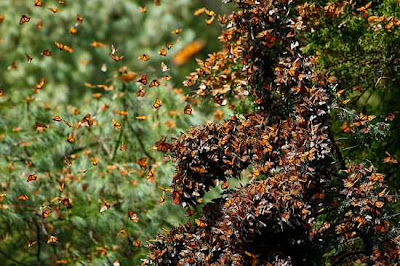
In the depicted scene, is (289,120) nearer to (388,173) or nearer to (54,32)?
(388,173)

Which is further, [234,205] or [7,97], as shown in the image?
[7,97]

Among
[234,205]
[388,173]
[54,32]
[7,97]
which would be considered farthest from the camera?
[54,32]

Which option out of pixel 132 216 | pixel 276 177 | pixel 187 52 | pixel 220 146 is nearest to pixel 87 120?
pixel 132 216

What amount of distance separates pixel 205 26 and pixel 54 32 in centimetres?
161

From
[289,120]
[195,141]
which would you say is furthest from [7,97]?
[289,120]

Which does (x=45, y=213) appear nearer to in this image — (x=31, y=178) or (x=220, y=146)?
(x=31, y=178)

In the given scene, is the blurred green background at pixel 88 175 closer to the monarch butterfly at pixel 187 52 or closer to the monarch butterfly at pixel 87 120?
the monarch butterfly at pixel 87 120

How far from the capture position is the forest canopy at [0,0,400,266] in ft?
11.3

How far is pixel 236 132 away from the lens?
150 inches

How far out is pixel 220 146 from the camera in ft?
12.3

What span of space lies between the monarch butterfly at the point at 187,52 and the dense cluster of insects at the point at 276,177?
10.5ft

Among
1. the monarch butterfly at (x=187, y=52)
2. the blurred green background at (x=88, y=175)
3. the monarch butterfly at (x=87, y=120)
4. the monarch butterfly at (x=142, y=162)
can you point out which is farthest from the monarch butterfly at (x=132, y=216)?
the monarch butterfly at (x=187, y=52)

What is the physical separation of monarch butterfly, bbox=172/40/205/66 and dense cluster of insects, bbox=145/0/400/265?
10.5ft

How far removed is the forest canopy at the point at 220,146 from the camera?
3443 mm
